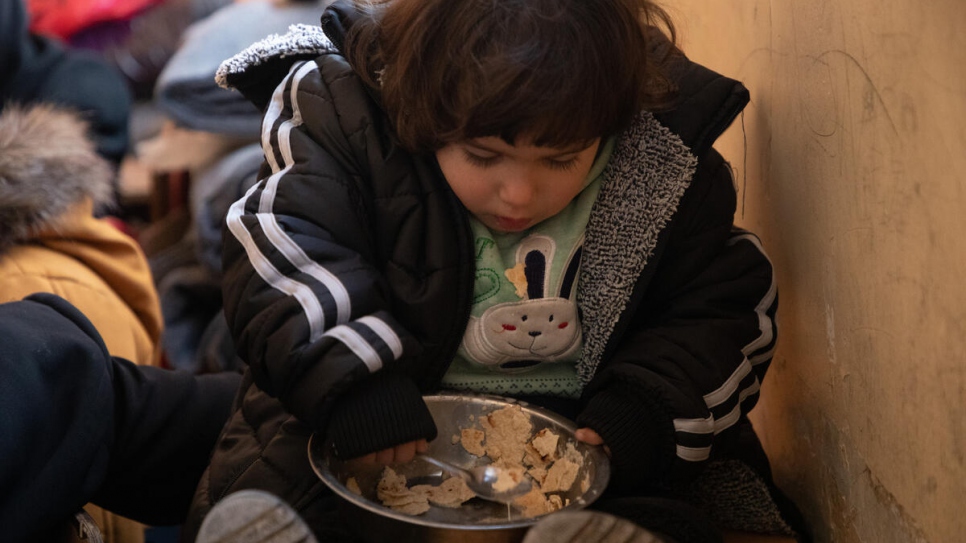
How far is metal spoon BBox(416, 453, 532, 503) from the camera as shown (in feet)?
3.26

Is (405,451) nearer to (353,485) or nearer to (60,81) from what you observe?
(353,485)

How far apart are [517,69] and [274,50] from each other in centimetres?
38

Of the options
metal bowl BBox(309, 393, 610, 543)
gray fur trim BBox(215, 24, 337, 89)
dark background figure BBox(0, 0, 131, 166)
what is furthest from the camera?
dark background figure BBox(0, 0, 131, 166)

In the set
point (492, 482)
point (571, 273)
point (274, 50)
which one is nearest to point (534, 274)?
point (571, 273)

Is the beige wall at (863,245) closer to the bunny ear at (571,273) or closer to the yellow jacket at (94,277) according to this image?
the bunny ear at (571,273)

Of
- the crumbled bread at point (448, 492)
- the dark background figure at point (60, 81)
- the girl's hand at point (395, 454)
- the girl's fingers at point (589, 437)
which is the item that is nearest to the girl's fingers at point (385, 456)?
the girl's hand at point (395, 454)

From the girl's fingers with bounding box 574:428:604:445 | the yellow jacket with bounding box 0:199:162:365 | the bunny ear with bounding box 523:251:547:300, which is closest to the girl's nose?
the bunny ear with bounding box 523:251:547:300

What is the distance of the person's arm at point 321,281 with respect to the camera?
3.08 feet

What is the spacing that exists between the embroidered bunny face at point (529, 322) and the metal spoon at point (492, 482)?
0.54 ft

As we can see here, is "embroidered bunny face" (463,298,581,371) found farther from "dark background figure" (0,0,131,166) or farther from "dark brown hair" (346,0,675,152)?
"dark background figure" (0,0,131,166)

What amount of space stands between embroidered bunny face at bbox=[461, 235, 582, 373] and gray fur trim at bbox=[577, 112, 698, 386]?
21mm

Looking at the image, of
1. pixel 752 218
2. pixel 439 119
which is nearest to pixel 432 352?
pixel 439 119

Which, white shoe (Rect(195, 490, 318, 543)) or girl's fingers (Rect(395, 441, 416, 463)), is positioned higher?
white shoe (Rect(195, 490, 318, 543))

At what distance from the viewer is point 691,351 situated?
1081 millimetres
